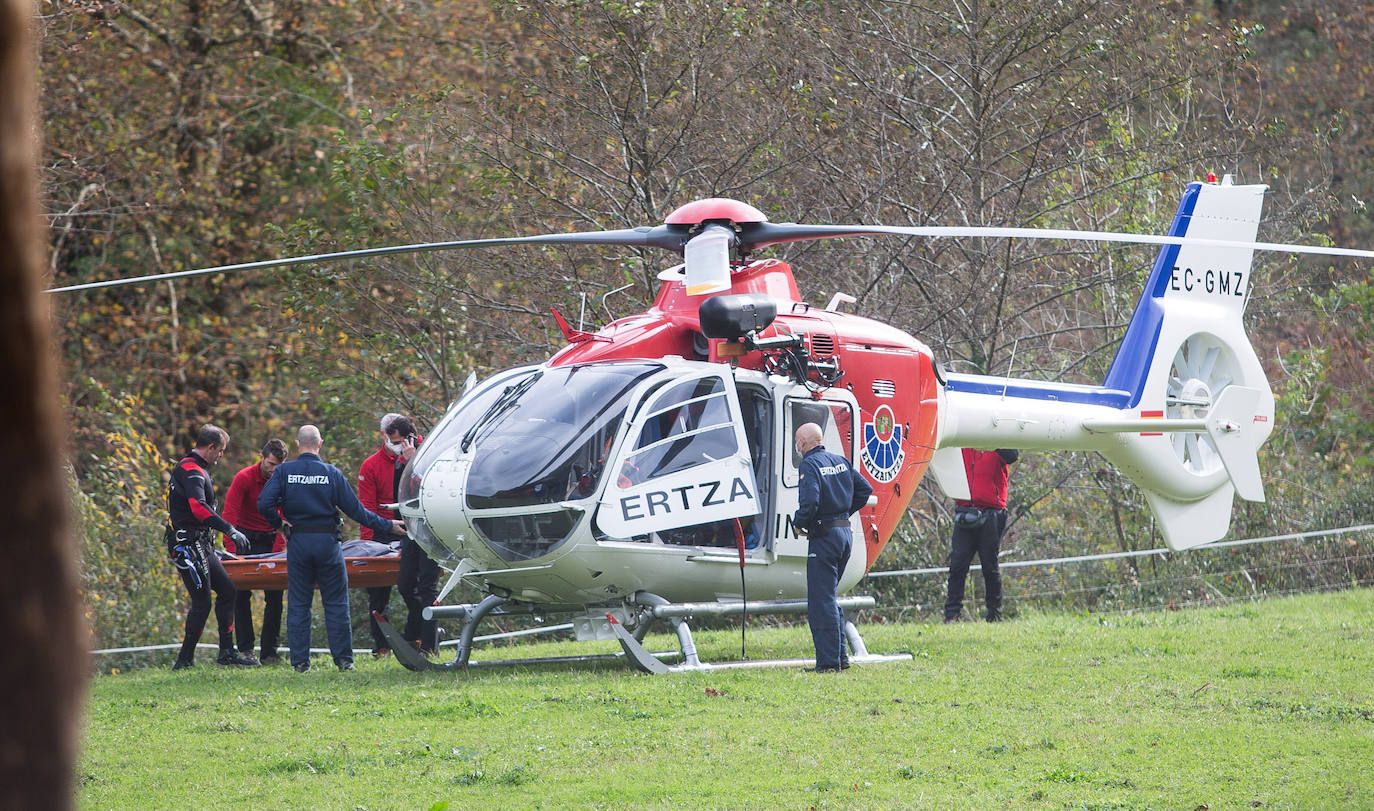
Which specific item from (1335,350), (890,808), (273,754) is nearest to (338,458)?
(273,754)

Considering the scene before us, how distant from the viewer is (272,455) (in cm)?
1153

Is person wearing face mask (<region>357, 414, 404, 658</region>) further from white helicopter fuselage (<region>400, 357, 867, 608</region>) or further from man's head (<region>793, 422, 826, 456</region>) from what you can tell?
man's head (<region>793, 422, 826, 456</region>)

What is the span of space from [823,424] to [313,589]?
4077 mm

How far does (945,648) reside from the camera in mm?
10781

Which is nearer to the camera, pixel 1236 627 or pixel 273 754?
pixel 273 754

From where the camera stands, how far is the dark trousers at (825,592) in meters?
9.46

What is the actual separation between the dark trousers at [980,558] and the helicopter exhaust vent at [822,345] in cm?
363

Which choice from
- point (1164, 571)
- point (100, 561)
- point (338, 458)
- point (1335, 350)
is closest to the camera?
point (100, 561)

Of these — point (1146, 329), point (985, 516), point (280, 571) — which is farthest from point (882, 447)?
point (280, 571)

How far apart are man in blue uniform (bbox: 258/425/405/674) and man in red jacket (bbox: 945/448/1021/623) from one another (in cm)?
590

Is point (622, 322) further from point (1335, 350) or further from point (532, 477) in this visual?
point (1335, 350)

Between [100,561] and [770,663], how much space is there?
26.2 feet

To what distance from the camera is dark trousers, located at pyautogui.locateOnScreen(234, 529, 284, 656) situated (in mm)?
11867

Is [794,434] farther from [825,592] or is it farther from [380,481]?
[380,481]
